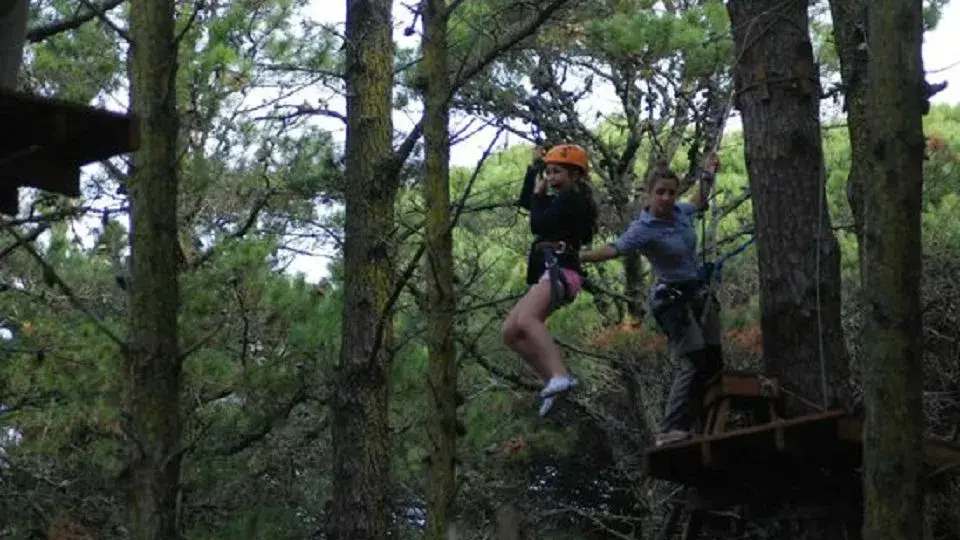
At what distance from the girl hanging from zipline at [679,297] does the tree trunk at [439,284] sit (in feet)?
3.08

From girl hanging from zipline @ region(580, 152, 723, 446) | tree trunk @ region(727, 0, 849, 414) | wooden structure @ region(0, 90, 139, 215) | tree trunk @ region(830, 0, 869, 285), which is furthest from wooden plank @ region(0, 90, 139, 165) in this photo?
tree trunk @ region(830, 0, 869, 285)

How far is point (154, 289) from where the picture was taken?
Answer: 6.02m

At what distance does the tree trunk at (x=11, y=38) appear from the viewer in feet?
18.8

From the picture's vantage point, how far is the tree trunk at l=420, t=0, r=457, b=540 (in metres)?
6.92

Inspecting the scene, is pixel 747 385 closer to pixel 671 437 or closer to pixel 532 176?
pixel 671 437

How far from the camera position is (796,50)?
6941 mm

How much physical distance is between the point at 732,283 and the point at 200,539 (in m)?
7.93

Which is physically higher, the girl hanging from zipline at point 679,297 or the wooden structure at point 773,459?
the girl hanging from zipline at point 679,297

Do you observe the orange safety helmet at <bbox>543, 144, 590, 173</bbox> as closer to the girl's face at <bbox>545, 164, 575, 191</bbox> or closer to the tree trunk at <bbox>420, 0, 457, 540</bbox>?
the girl's face at <bbox>545, 164, 575, 191</bbox>

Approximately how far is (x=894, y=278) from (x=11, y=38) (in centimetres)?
362

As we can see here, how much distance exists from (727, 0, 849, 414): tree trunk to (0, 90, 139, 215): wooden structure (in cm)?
305

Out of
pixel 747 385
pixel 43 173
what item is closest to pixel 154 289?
pixel 43 173

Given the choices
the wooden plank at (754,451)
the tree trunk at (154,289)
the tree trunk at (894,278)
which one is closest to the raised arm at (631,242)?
the wooden plank at (754,451)

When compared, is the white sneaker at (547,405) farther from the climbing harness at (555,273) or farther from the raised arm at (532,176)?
the raised arm at (532,176)
